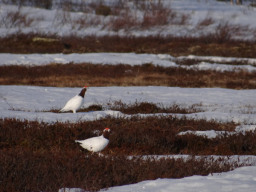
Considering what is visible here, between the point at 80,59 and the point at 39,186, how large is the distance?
17592mm

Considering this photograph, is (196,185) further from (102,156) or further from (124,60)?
(124,60)

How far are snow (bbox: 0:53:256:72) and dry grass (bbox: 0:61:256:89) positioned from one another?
1.15 m

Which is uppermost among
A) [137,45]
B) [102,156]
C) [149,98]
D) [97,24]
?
[102,156]

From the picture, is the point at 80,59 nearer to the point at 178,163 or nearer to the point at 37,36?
the point at 37,36

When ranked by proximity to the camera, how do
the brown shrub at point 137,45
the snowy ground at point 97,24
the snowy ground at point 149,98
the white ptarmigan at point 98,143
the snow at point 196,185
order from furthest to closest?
the snowy ground at point 97,24 → the brown shrub at point 137,45 → the white ptarmigan at point 98,143 → the snowy ground at point 149,98 → the snow at point 196,185

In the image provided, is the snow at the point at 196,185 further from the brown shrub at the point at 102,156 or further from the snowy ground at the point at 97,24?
the snowy ground at the point at 97,24

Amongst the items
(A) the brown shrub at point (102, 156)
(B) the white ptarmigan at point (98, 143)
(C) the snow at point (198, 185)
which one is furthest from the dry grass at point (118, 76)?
(C) the snow at point (198, 185)

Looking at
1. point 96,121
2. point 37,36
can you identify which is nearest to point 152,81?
point 96,121

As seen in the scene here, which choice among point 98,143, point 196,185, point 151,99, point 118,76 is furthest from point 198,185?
point 118,76

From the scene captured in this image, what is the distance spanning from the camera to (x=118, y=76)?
17203 millimetres

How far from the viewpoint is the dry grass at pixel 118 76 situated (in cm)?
1606

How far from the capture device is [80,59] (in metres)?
21.6

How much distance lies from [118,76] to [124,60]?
15.0 ft

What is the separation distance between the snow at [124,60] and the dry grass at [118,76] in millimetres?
1154
